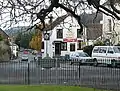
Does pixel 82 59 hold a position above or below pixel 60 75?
above

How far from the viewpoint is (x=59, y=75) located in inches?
936

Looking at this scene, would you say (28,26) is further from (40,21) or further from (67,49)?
(67,49)

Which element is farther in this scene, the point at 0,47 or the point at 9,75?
the point at 0,47

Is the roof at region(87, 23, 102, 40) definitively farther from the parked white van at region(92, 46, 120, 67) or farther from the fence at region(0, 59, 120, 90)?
the fence at region(0, 59, 120, 90)

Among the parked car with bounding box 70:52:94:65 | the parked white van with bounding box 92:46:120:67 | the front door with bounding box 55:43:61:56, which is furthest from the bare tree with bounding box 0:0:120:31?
the front door with bounding box 55:43:61:56

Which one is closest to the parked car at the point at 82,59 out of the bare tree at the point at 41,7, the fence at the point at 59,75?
the fence at the point at 59,75

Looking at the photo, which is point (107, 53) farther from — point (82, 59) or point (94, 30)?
point (94, 30)

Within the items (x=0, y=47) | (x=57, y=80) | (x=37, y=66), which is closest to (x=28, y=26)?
(x=57, y=80)

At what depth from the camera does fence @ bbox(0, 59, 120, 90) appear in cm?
2185

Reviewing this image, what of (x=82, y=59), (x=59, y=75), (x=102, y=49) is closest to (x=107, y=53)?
(x=102, y=49)

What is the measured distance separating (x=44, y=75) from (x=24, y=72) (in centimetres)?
127

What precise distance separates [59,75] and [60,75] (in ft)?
0.55

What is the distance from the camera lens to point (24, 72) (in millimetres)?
23391

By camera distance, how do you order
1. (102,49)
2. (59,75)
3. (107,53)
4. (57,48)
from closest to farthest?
(59,75)
(107,53)
(102,49)
(57,48)
